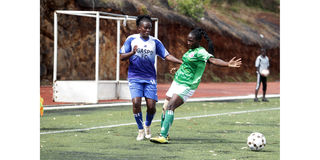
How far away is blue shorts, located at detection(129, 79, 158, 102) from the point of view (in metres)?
9.02

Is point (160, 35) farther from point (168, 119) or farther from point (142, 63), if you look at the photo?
point (168, 119)

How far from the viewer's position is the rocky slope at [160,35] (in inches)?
1113

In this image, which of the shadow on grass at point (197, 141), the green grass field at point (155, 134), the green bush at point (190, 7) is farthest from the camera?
the green bush at point (190, 7)

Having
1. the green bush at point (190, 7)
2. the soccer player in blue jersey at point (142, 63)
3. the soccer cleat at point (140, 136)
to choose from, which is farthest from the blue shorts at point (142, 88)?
the green bush at point (190, 7)

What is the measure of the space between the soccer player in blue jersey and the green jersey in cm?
22

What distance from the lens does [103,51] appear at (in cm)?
3009

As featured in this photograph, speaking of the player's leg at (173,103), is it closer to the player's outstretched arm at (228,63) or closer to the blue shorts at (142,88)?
the blue shorts at (142,88)

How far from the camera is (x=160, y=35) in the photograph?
37.2 m

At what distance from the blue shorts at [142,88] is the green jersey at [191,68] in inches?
17.0

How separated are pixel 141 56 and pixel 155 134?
1.54m

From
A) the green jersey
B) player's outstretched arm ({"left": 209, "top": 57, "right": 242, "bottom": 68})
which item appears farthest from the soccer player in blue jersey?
player's outstretched arm ({"left": 209, "top": 57, "right": 242, "bottom": 68})

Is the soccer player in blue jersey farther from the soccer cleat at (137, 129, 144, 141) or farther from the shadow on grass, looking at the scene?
the shadow on grass
